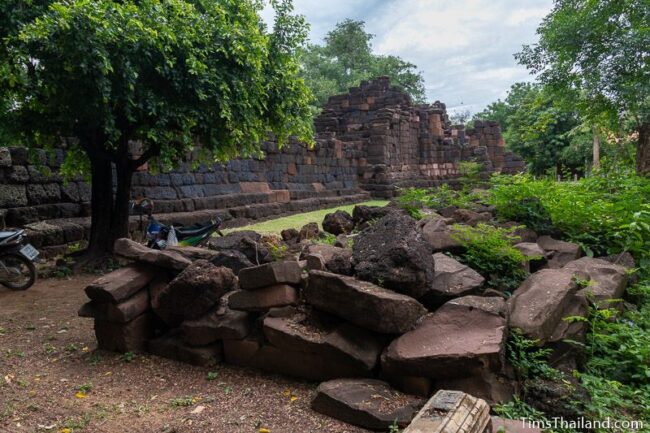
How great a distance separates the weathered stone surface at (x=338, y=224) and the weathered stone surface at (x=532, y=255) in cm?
302

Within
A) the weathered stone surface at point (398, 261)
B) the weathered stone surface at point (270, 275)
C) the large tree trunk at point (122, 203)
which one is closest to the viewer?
the weathered stone surface at point (398, 261)

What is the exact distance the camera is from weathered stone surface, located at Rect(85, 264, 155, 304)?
4238 millimetres

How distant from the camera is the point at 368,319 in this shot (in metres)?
3.49

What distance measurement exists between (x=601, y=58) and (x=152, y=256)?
11.4m

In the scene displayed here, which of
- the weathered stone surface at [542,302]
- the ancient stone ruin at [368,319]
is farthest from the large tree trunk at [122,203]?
the weathered stone surface at [542,302]

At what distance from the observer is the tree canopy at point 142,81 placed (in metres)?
6.27

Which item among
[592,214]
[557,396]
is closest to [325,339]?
[557,396]

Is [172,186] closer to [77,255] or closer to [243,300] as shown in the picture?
[77,255]

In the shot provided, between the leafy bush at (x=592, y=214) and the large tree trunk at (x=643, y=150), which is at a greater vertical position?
the large tree trunk at (x=643, y=150)

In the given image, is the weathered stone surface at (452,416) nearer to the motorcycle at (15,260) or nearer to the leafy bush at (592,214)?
the leafy bush at (592,214)

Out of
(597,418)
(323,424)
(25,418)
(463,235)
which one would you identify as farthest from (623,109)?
(25,418)

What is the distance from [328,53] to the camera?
4512 centimetres

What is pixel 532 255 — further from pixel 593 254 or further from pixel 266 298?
pixel 266 298

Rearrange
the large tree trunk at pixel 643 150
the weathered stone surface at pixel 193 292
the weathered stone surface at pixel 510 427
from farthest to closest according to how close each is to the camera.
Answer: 1. the large tree trunk at pixel 643 150
2. the weathered stone surface at pixel 193 292
3. the weathered stone surface at pixel 510 427
